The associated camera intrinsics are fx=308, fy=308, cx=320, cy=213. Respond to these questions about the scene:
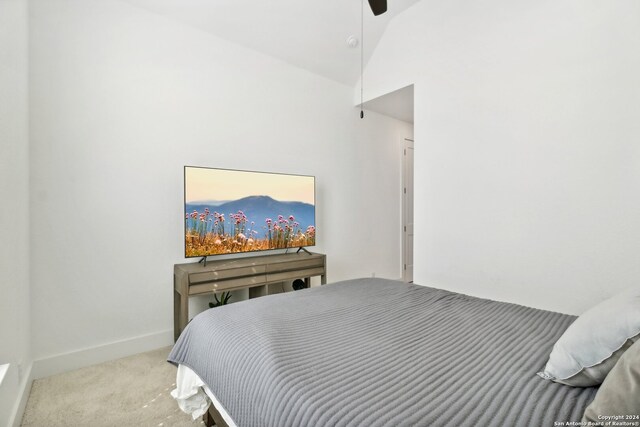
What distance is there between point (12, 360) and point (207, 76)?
252 cm

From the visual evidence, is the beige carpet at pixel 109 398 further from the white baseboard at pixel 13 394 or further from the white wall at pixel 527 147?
the white wall at pixel 527 147

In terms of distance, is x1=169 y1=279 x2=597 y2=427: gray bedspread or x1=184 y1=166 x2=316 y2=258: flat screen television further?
x1=184 y1=166 x2=316 y2=258: flat screen television

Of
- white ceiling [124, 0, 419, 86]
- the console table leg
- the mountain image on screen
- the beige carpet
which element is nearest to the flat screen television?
the mountain image on screen

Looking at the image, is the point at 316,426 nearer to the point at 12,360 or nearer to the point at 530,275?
the point at 12,360

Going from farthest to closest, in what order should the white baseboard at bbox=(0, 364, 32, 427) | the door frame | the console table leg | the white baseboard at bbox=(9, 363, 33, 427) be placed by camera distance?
the door frame
the console table leg
the white baseboard at bbox=(9, 363, 33, 427)
the white baseboard at bbox=(0, 364, 32, 427)

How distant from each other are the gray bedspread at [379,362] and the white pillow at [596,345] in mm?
46

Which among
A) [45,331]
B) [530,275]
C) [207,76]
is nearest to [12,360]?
[45,331]

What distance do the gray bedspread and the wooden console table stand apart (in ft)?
3.10

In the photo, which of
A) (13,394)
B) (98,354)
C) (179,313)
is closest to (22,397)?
(13,394)

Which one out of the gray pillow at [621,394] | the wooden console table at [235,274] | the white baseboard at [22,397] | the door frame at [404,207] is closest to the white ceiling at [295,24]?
the door frame at [404,207]

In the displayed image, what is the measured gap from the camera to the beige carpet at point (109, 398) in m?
1.71

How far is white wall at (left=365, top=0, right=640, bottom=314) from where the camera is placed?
6.87 feet

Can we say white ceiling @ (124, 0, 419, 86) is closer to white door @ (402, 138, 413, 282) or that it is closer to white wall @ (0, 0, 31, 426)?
white wall @ (0, 0, 31, 426)

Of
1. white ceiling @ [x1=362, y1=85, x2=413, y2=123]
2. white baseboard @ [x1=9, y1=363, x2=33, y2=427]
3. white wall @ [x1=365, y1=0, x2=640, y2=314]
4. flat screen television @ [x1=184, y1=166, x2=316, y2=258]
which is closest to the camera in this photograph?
white baseboard @ [x1=9, y1=363, x2=33, y2=427]
